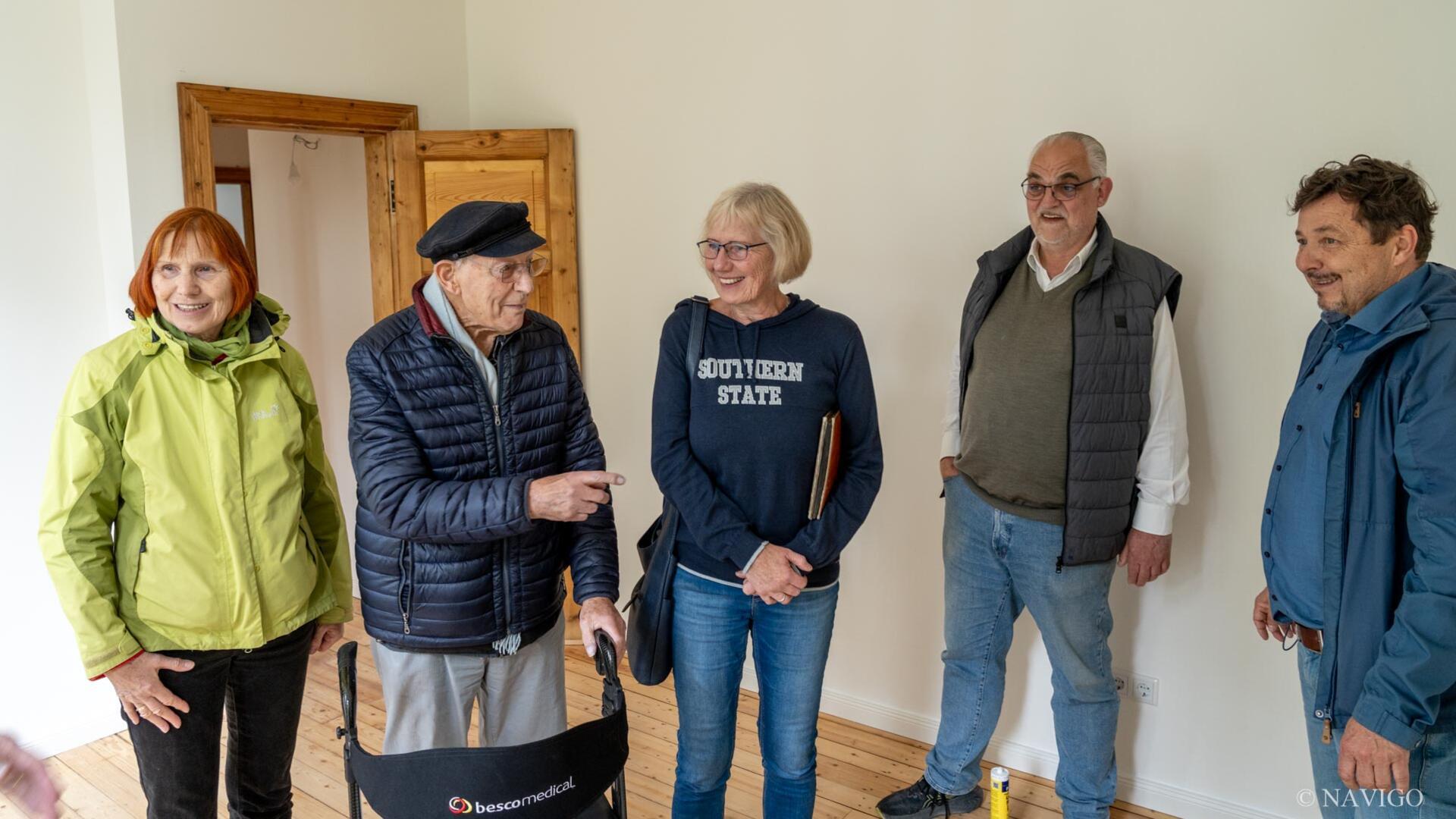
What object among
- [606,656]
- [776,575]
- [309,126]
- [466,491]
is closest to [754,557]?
[776,575]

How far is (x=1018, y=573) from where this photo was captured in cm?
270

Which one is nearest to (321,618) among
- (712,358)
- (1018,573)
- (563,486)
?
(563,486)

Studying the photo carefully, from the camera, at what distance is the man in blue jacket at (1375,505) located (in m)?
1.66

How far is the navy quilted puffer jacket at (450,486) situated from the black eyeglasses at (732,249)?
429 millimetres

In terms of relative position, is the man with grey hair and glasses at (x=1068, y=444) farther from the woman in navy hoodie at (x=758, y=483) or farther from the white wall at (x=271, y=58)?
the white wall at (x=271, y=58)

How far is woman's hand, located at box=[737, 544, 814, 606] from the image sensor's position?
211 cm

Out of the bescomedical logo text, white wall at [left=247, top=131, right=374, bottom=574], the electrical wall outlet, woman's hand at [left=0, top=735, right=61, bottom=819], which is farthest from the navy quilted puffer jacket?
white wall at [left=247, top=131, right=374, bottom=574]

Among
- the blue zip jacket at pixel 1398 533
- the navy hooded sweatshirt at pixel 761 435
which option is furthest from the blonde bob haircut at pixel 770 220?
the blue zip jacket at pixel 1398 533

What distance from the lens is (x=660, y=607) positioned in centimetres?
224

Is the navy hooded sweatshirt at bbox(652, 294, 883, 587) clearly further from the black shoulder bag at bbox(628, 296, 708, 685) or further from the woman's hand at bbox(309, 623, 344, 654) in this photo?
the woman's hand at bbox(309, 623, 344, 654)

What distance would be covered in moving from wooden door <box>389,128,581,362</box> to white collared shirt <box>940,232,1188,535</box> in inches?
85.2

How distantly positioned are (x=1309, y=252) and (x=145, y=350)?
224 centimetres

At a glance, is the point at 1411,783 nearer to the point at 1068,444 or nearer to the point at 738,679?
the point at 1068,444

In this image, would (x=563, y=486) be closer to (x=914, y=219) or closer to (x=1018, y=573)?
(x=1018, y=573)
